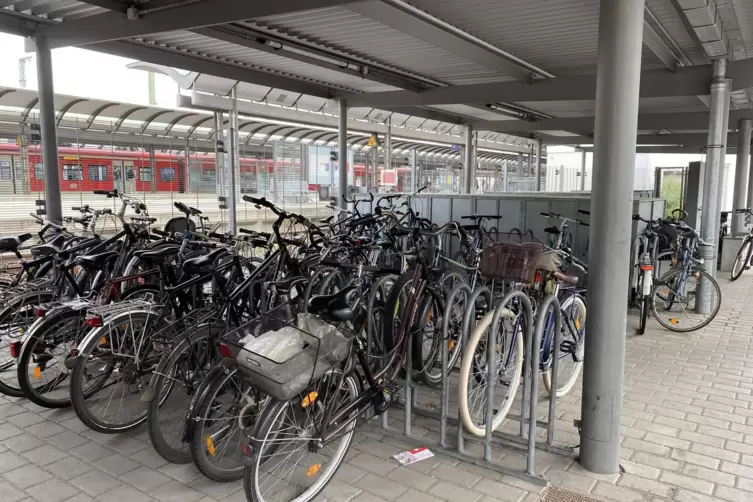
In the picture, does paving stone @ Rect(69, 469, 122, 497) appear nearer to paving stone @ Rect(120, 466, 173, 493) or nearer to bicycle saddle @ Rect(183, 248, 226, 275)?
paving stone @ Rect(120, 466, 173, 493)

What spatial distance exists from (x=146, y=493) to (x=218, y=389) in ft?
2.16

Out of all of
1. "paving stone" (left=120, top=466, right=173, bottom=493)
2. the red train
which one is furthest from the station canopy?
"paving stone" (left=120, top=466, right=173, bottom=493)

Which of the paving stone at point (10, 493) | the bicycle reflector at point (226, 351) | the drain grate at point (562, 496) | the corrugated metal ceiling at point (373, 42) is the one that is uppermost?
the corrugated metal ceiling at point (373, 42)

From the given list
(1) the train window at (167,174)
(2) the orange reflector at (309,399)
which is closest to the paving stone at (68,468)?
(2) the orange reflector at (309,399)

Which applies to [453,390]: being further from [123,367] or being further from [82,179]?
[82,179]

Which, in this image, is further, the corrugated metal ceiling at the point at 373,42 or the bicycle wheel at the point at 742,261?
the bicycle wheel at the point at 742,261

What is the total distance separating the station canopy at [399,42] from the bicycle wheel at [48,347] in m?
2.80

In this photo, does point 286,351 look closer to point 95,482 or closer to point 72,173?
point 95,482

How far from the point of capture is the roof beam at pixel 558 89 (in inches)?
269

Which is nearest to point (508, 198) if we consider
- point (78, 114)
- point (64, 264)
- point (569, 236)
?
point (569, 236)

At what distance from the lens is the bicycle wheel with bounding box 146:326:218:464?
284 centimetres

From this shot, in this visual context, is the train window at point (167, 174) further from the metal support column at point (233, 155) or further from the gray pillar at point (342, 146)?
the gray pillar at point (342, 146)

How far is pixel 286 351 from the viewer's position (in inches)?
98.5

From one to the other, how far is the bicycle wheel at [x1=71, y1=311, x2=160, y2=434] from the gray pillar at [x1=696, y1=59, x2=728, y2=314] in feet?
19.5
